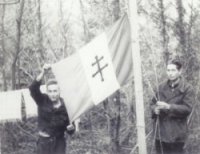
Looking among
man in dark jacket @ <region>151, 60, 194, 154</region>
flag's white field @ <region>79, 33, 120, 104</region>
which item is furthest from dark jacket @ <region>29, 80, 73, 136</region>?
man in dark jacket @ <region>151, 60, 194, 154</region>

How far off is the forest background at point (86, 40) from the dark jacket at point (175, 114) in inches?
122

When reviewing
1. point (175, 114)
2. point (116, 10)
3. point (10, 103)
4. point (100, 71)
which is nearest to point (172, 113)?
point (175, 114)

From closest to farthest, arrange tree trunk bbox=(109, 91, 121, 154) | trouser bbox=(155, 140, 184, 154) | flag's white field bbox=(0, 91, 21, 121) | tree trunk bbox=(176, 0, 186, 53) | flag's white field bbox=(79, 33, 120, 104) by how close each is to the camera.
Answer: trouser bbox=(155, 140, 184, 154)
flag's white field bbox=(79, 33, 120, 104)
flag's white field bbox=(0, 91, 21, 121)
tree trunk bbox=(109, 91, 121, 154)
tree trunk bbox=(176, 0, 186, 53)

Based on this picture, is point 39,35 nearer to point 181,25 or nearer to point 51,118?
point 181,25

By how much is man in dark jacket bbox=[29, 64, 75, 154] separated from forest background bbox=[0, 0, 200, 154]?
3165 mm

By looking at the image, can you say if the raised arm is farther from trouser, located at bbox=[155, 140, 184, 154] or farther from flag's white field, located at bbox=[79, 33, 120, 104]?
trouser, located at bbox=[155, 140, 184, 154]

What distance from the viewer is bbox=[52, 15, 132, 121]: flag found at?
5348mm

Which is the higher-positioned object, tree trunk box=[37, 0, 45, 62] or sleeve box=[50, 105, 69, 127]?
tree trunk box=[37, 0, 45, 62]

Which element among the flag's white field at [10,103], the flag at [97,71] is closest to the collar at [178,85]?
the flag at [97,71]

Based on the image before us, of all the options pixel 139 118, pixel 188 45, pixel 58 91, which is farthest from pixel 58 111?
pixel 188 45

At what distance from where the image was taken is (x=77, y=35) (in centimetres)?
1129

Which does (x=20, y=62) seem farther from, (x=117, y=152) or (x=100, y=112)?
(x=117, y=152)

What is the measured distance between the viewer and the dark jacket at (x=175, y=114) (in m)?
5.04

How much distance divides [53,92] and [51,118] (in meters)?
0.35
